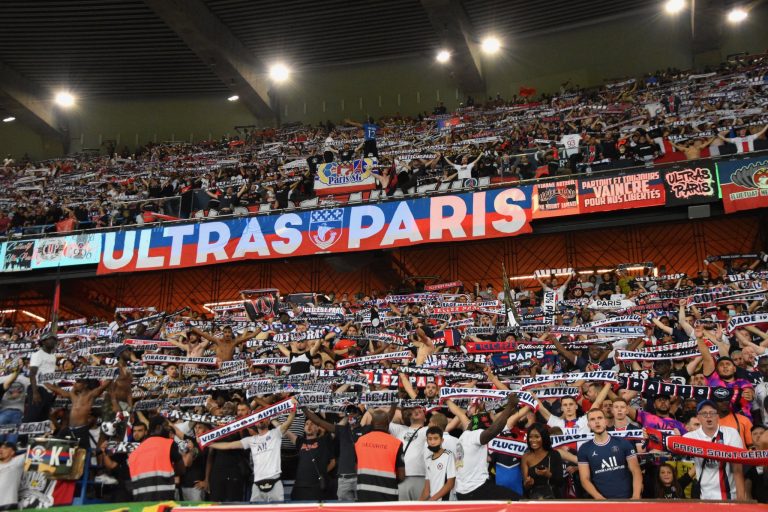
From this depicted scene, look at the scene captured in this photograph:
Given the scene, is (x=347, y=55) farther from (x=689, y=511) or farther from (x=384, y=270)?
(x=689, y=511)

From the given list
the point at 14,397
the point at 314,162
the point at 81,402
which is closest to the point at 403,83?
the point at 314,162

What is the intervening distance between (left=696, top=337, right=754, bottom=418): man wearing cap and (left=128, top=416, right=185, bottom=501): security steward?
5810mm

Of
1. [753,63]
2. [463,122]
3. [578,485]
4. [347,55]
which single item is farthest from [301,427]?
[347,55]

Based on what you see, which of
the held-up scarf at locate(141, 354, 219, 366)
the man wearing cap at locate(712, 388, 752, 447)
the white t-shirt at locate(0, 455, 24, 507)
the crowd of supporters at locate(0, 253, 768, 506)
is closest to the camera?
the man wearing cap at locate(712, 388, 752, 447)

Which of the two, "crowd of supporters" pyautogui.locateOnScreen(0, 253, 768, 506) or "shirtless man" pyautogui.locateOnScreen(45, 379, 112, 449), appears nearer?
"crowd of supporters" pyautogui.locateOnScreen(0, 253, 768, 506)

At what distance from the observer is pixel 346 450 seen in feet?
26.5

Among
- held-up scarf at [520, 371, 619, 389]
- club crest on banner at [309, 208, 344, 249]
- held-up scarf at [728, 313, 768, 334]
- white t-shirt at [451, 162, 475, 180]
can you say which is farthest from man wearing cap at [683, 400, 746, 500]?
club crest on banner at [309, 208, 344, 249]

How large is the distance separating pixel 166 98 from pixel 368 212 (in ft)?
57.7

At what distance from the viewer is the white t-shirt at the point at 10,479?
8.32 metres

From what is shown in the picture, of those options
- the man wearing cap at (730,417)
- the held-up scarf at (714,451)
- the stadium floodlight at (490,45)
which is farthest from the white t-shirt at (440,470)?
the stadium floodlight at (490,45)

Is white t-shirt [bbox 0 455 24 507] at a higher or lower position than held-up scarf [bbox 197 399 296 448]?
lower

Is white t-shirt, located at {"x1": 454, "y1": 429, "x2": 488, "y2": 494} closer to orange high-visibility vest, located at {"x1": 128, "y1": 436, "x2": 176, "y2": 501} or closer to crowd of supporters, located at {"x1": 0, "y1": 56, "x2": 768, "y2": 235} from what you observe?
orange high-visibility vest, located at {"x1": 128, "y1": 436, "x2": 176, "y2": 501}

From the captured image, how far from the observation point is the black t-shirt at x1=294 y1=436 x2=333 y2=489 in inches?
320

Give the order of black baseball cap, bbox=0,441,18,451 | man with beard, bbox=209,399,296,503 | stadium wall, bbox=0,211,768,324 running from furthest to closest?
stadium wall, bbox=0,211,768,324 → black baseball cap, bbox=0,441,18,451 → man with beard, bbox=209,399,296,503
